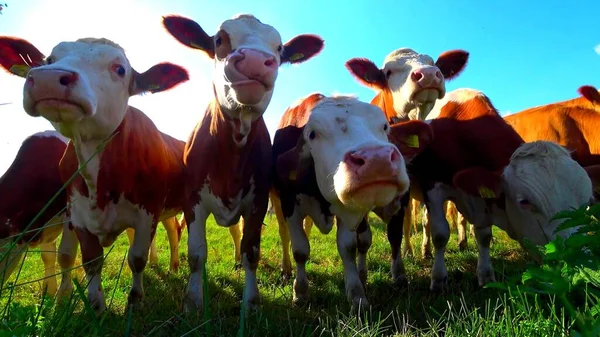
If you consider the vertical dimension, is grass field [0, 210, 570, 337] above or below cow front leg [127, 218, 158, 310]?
below

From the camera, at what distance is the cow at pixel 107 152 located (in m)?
4.04

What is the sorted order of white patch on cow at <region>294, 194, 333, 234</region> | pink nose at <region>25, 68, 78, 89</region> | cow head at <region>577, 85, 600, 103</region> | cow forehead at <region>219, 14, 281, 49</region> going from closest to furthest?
pink nose at <region>25, 68, 78, 89</region>
cow forehead at <region>219, 14, 281, 49</region>
white patch on cow at <region>294, 194, 333, 234</region>
cow head at <region>577, 85, 600, 103</region>

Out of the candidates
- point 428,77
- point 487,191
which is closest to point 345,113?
point 487,191

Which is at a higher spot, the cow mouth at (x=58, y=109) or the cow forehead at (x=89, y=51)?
the cow forehead at (x=89, y=51)

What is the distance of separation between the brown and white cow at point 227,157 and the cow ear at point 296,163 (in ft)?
1.22

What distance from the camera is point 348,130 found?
12.8 ft

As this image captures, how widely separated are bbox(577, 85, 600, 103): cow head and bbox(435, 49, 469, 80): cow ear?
6.90 ft

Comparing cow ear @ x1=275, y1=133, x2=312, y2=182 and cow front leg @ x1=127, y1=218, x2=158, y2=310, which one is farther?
cow front leg @ x1=127, y1=218, x2=158, y2=310

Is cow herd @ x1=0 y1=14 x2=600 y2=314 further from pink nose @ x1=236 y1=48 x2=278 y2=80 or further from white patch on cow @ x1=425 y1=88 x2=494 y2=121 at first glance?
white patch on cow @ x1=425 y1=88 x2=494 y2=121

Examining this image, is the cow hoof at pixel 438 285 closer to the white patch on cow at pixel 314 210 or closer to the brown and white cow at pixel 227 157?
the white patch on cow at pixel 314 210

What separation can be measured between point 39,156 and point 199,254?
2.63 m

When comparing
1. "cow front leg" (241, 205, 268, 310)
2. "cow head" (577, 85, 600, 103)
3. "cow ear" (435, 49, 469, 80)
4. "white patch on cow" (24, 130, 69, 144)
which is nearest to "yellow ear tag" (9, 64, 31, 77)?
"white patch on cow" (24, 130, 69, 144)

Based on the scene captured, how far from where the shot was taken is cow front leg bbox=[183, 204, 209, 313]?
4266 mm

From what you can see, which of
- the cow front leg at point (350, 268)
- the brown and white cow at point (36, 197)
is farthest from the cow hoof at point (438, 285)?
the brown and white cow at point (36, 197)
